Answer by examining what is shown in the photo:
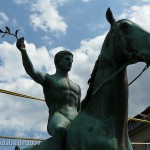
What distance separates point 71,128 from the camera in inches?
142

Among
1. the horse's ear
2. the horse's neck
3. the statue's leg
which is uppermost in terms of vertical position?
the horse's ear

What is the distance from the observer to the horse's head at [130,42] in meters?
3.28

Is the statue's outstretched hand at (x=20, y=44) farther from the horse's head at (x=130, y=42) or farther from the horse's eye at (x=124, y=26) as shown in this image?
the horse's eye at (x=124, y=26)

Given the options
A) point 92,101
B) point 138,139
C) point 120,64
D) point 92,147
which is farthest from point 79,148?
point 138,139

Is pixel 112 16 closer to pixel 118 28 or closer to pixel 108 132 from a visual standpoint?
pixel 118 28

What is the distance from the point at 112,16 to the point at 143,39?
0.54 m

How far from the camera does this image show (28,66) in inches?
161

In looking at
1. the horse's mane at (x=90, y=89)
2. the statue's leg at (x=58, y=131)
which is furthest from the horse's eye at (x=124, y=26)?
the statue's leg at (x=58, y=131)

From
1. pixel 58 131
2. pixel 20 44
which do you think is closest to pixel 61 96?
pixel 58 131

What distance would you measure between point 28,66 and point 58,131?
2.77ft

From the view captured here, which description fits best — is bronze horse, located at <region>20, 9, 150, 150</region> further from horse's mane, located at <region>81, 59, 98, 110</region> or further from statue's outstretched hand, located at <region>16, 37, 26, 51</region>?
statue's outstretched hand, located at <region>16, 37, 26, 51</region>

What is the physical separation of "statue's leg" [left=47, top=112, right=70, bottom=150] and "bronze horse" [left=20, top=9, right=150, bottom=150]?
7cm

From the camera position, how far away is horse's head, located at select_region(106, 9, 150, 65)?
10.7 feet

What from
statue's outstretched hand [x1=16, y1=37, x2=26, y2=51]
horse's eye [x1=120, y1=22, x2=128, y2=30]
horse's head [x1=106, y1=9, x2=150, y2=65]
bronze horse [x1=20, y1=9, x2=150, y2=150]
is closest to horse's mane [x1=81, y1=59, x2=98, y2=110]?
bronze horse [x1=20, y1=9, x2=150, y2=150]
